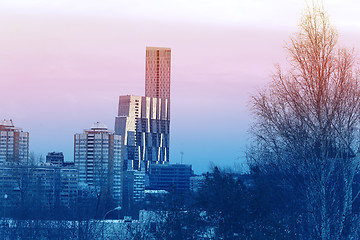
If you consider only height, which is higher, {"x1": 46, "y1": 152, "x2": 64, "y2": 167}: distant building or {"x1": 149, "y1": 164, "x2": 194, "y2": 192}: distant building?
{"x1": 46, "y1": 152, "x2": 64, "y2": 167}: distant building

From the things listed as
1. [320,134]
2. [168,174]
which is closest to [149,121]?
[168,174]

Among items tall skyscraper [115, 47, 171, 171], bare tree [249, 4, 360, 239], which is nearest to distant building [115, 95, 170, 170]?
tall skyscraper [115, 47, 171, 171]

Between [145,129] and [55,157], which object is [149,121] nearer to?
[145,129]

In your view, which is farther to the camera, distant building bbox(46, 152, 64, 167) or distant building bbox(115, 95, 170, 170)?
distant building bbox(115, 95, 170, 170)

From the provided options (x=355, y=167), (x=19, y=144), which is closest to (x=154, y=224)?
(x=355, y=167)

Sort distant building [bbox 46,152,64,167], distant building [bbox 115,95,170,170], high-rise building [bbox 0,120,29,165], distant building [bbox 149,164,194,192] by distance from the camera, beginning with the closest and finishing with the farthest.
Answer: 1. high-rise building [bbox 0,120,29,165]
2. distant building [bbox 149,164,194,192]
3. distant building [bbox 46,152,64,167]
4. distant building [bbox 115,95,170,170]

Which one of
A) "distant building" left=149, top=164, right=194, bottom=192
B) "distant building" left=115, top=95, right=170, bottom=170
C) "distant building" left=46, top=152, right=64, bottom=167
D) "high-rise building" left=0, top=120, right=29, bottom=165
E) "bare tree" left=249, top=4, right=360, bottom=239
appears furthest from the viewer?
"distant building" left=115, top=95, right=170, bottom=170

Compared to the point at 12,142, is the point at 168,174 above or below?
below

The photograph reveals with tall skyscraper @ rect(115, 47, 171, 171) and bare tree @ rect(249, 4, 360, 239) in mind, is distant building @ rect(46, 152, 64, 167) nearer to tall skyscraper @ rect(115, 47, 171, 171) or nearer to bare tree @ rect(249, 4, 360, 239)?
tall skyscraper @ rect(115, 47, 171, 171)

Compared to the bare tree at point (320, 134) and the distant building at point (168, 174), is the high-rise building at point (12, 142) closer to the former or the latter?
the distant building at point (168, 174)

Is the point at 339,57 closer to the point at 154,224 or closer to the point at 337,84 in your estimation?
the point at 337,84

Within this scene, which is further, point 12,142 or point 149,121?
point 149,121

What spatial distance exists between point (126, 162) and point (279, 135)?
139572 mm

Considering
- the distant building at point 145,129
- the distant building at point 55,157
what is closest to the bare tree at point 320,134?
the distant building at point 55,157
